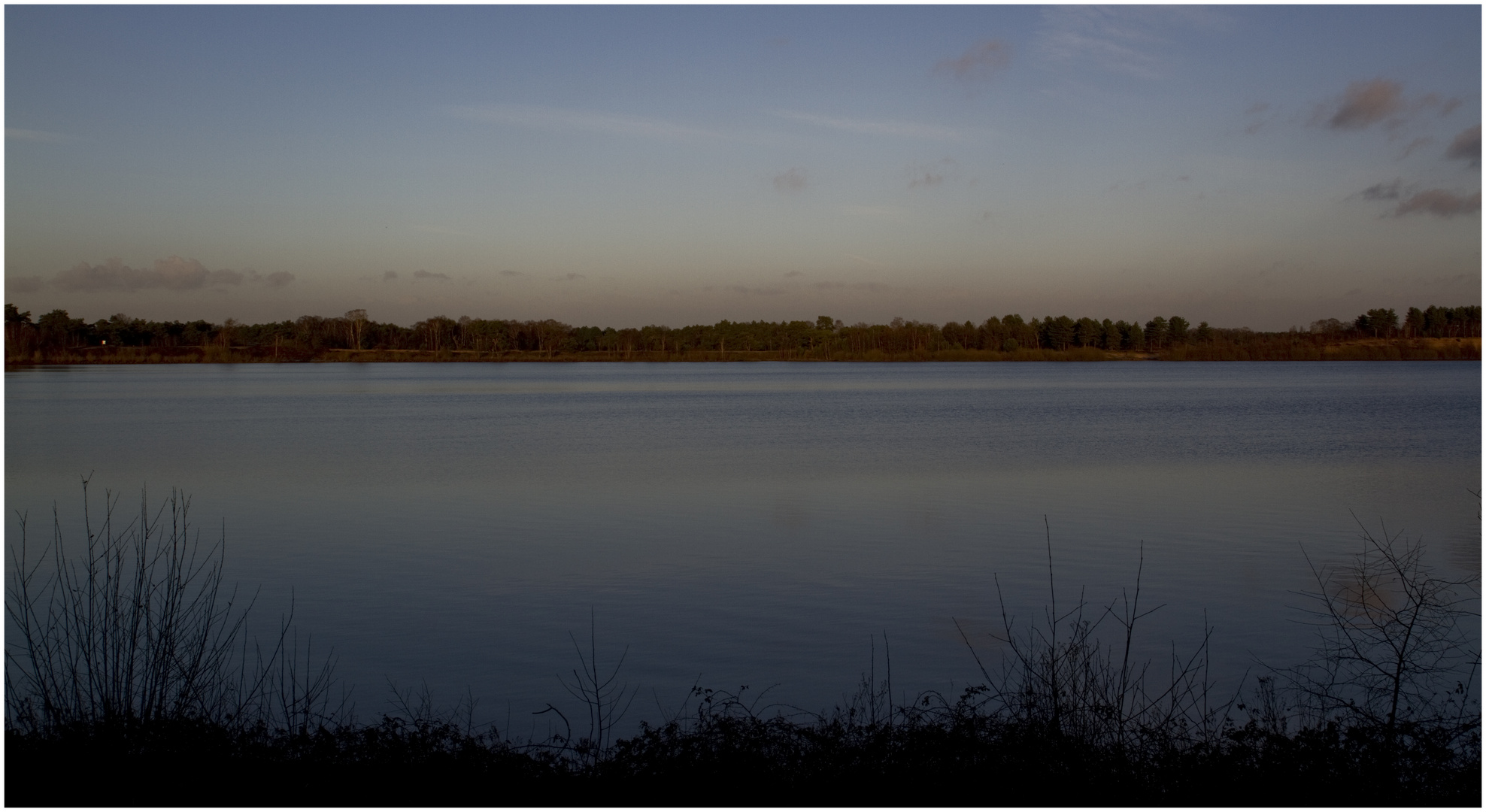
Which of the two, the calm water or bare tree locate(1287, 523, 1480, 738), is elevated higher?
bare tree locate(1287, 523, 1480, 738)

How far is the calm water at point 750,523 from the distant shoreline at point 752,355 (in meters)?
93.1

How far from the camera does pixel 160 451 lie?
23.3 metres

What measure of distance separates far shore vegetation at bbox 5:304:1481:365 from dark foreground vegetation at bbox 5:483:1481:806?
12251 centimetres

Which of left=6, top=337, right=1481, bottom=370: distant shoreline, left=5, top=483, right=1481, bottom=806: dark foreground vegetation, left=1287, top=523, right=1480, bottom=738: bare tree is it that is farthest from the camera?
left=6, top=337, right=1481, bottom=370: distant shoreline

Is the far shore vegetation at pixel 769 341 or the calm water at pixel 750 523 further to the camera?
the far shore vegetation at pixel 769 341

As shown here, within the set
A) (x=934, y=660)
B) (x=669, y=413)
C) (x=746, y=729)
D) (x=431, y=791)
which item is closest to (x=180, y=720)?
(x=431, y=791)

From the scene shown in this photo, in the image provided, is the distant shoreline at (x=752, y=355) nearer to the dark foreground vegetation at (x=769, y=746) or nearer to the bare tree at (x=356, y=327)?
the bare tree at (x=356, y=327)

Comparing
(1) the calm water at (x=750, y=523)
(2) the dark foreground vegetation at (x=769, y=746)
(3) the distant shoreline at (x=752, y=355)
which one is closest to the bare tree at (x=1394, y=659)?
(2) the dark foreground vegetation at (x=769, y=746)

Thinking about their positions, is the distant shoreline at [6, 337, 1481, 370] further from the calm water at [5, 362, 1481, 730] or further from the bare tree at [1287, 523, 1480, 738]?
the bare tree at [1287, 523, 1480, 738]

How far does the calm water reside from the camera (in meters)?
7.69

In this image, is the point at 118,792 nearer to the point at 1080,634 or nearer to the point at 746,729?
the point at 746,729

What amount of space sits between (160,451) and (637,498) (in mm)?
12760

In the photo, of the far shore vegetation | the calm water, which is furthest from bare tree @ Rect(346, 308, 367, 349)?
the calm water

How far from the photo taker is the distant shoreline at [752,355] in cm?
11931
